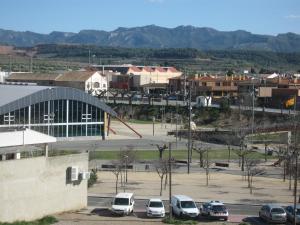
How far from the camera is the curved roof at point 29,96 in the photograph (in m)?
49.3

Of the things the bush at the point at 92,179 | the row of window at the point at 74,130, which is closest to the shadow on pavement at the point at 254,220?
the bush at the point at 92,179

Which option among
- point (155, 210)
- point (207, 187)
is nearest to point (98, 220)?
point (155, 210)

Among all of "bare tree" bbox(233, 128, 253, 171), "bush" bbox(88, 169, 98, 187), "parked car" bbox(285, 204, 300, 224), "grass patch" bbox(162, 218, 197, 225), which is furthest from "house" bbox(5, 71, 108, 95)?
"grass patch" bbox(162, 218, 197, 225)

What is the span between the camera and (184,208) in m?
27.9

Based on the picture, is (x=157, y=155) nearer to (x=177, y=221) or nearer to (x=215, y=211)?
(x=215, y=211)

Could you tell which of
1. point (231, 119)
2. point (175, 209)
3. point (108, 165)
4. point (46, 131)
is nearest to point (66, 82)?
point (231, 119)

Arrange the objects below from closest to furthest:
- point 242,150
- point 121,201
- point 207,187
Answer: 1. point 121,201
2. point 207,187
3. point 242,150

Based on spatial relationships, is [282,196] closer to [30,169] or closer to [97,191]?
[97,191]

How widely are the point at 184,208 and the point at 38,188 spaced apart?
6375 millimetres

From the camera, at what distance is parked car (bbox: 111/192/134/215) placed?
2786cm

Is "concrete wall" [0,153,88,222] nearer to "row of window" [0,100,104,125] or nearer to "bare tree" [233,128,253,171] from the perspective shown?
"bare tree" [233,128,253,171]

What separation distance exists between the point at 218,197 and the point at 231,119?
4314cm

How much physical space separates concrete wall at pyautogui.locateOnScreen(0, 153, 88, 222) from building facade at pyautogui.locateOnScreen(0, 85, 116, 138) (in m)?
20.9

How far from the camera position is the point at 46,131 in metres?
53.7
